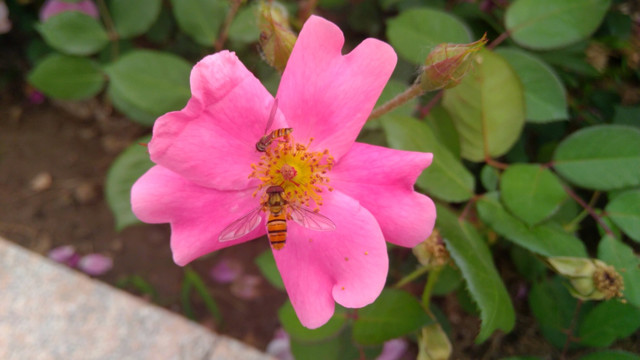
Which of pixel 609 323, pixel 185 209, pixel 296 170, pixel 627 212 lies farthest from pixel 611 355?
pixel 185 209

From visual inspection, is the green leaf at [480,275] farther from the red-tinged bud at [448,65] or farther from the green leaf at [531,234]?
the red-tinged bud at [448,65]

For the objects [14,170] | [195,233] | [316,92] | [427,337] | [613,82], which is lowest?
[14,170]

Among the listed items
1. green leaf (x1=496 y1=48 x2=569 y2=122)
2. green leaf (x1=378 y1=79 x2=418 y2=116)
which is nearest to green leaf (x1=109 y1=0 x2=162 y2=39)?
green leaf (x1=378 y1=79 x2=418 y2=116)

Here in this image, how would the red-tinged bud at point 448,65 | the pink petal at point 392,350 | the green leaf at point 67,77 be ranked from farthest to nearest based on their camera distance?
the pink petal at point 392,350, the green leaf at point 67,77, the red-tinged bud at point 448,65

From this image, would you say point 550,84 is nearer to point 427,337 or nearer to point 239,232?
point 427,337

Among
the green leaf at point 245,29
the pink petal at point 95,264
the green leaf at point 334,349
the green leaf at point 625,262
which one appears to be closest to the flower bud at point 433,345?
the green leaf at point 334,349

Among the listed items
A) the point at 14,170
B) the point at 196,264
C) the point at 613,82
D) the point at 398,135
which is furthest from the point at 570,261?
the point at 14,170

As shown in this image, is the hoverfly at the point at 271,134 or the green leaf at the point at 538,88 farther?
the green leaf at the point at 538,88
